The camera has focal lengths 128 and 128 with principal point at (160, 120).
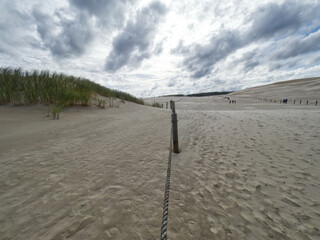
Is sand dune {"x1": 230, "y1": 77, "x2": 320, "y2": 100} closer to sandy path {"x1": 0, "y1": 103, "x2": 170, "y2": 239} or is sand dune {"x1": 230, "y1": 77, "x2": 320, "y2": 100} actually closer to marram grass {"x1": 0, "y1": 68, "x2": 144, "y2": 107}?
sandy path {"x1": 0, "y1": 103, "x2": 170, "y2": 239}

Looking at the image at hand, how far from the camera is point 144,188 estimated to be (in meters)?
2.20

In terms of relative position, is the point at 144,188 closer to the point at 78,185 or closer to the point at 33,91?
the point at 78,185

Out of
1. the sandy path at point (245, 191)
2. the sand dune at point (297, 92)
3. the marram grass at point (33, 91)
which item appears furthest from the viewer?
the sand dune at point (297, 92)

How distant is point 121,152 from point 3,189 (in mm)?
1978

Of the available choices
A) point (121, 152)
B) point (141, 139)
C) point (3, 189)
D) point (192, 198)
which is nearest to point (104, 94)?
point (141, 139)

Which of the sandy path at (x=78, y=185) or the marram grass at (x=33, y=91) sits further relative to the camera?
the marram grass at (x=33, y=91)

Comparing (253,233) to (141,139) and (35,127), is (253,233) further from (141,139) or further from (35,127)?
(35,127)

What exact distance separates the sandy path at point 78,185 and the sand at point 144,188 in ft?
0.04

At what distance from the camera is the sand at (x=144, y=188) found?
1.58 m

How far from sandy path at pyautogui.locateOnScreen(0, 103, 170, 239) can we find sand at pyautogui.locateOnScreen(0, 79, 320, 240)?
1cm

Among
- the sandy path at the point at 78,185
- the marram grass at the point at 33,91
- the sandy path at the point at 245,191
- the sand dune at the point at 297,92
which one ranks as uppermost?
the sand dune at the point at 297,92

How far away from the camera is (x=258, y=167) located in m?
3.15

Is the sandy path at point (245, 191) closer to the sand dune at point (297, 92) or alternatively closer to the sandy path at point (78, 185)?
the sandy path at point (78, 185)

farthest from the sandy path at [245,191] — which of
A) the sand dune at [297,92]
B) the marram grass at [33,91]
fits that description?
the sand dune at [297,92]
